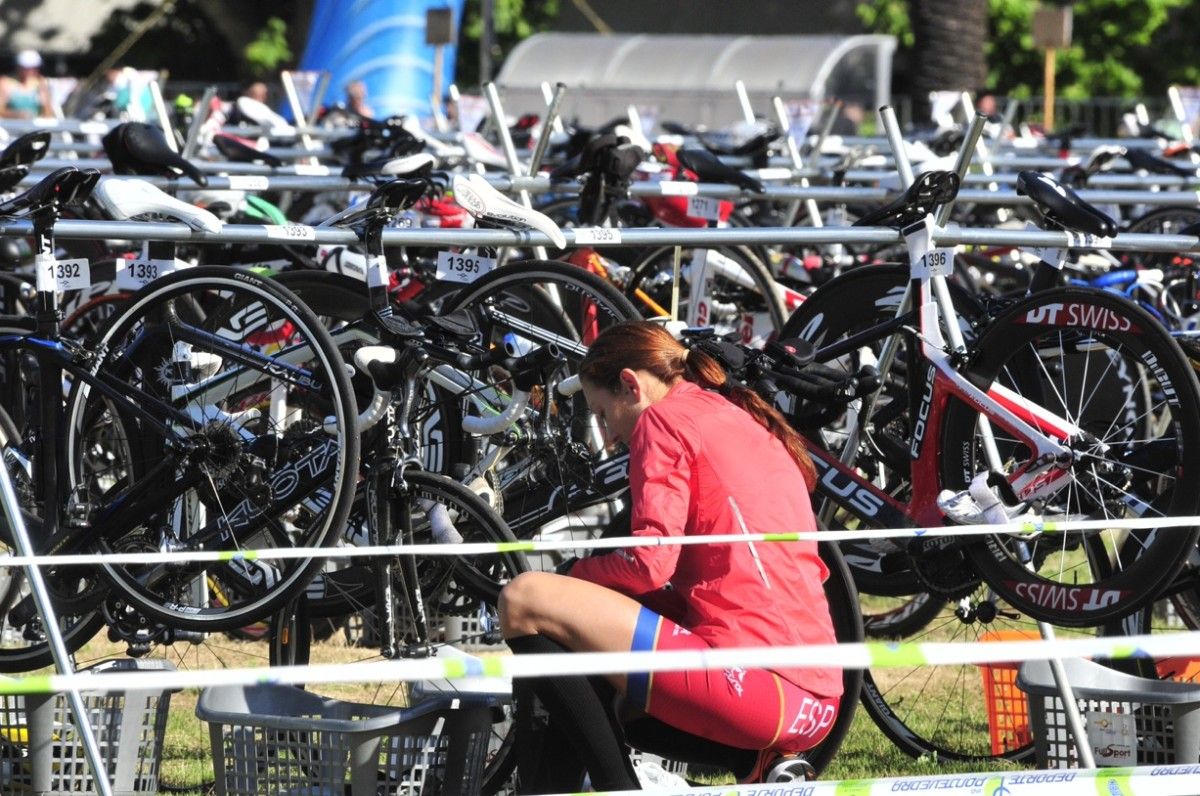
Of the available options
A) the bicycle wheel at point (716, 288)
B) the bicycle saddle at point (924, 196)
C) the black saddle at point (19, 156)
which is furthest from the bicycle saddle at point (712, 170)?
the black saddle at point (19, 156)

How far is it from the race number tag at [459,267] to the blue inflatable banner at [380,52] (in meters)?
14.7

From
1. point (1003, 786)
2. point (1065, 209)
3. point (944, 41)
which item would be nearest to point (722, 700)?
point (1003, 786)

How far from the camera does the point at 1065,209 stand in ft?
16.9

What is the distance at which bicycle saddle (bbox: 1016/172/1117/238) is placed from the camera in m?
5.14

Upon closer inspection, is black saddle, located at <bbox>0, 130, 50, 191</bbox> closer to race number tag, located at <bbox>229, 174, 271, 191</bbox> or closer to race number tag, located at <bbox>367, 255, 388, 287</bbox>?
race number tag, located at <bbox>229, 174, 271, 191</bbox>

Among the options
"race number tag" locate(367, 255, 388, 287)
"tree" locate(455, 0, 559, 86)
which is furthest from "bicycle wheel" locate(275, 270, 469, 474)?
"tree" locate(455, 0, 559, 86)

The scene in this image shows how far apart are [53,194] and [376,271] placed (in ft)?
2.85

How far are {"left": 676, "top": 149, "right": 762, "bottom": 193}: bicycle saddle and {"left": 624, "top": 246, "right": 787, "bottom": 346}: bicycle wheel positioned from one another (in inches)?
15.5

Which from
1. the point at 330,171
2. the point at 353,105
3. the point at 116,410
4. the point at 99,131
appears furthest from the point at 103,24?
the point at 116,410

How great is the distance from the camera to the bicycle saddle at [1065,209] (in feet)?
16.9

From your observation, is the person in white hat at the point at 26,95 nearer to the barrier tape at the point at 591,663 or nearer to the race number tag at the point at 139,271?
the race number tag at the point at 139,271

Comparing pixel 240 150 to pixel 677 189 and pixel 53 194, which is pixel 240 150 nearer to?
pixel 677 189

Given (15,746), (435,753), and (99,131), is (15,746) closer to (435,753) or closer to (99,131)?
(435,753)

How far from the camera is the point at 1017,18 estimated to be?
24.3 metres
